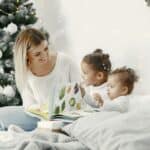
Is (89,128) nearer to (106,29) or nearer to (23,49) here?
(23,49)

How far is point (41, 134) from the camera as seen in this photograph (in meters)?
1.56

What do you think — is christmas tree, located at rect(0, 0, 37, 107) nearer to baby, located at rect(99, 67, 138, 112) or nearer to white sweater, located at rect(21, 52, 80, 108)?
white sweater, located at rect(21, 52, 80, 108)

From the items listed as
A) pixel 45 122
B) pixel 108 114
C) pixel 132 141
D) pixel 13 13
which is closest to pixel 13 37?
pixel 13 13

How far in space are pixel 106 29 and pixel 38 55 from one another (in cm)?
64

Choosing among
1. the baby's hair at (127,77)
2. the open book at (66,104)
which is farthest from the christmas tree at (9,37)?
the baby's hair at (127,77)

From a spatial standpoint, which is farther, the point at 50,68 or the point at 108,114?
the point at 50,68

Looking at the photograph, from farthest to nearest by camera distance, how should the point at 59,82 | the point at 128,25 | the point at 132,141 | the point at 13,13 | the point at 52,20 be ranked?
the point at 52,20
the point at 13,13
the point at 128,25
the point at 59,82
the point at 132,141

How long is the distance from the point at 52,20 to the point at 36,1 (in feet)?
0.75

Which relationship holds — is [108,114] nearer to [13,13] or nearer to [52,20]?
[13,13]

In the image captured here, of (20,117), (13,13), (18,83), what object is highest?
(13,13)

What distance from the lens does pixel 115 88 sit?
2398mm

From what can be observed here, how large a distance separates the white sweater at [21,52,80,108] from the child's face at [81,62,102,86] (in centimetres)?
12

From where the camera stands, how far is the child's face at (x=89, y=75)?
2.57m

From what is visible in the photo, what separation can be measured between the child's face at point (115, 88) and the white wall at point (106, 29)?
1.43 feet
